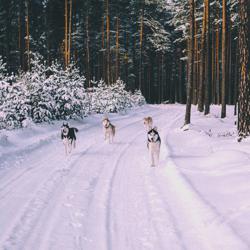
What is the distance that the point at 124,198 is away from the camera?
25.9 feet

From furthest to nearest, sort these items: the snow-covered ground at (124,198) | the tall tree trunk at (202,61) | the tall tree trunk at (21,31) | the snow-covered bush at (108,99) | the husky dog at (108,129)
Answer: the tall tree trunk at (21,31) < the snow-covered bush at (108,99) < the tall tree trunk at (202,61) < the husky dog at (108,129) < the snow-covered ground at (124,198)

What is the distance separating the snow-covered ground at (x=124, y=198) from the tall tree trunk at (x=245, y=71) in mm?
848

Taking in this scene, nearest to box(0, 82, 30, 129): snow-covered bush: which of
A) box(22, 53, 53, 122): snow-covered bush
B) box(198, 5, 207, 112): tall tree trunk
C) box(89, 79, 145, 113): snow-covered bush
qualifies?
box(22, 53, 53, 122): snow-covered bush

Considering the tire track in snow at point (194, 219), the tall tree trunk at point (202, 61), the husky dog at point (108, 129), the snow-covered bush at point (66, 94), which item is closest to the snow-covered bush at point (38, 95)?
the snow-covered bush at point (66, 94)

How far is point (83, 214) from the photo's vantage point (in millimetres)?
6781

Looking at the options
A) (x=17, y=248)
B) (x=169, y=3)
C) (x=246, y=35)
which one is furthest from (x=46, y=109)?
(x=169, y=3)

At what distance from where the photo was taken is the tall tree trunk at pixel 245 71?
501 inches

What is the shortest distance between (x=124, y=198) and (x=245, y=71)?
24.1 ft

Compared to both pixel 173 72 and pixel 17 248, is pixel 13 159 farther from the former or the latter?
pixel 173 72

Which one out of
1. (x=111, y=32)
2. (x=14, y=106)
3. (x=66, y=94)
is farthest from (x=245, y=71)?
(x=111, y=32)

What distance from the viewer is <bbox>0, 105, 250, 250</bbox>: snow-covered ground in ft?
18.5

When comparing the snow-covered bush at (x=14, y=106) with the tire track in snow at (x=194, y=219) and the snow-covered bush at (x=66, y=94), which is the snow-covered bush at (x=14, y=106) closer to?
the snow-covered bush at (x=66, y=94)

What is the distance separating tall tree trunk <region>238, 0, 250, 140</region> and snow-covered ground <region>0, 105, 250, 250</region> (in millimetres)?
848

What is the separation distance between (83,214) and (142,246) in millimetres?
1712
